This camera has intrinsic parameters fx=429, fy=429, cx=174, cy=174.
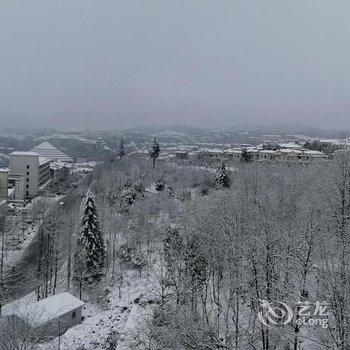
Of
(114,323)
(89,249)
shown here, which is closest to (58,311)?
(114,323)

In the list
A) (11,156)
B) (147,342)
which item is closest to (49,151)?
(11,156)

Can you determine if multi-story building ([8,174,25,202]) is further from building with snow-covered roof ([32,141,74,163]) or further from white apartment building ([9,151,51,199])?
building with snow-covered roof ([32,141,74,163])

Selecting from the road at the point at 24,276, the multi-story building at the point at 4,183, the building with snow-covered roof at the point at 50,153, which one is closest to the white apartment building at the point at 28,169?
the multi-story building at the point at 4,183

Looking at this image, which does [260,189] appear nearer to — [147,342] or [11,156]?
[147,342]

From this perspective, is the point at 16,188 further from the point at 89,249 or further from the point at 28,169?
the point at 89,249

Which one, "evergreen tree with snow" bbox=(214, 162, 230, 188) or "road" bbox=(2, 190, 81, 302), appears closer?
"road" bbox=(2, 190, 81, 302)

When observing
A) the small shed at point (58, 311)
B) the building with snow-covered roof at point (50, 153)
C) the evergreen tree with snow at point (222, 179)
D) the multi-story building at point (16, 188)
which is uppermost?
the evergreen tree with snow at point (222, 179)

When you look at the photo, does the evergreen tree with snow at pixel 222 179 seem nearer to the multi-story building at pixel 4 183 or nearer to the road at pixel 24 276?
the road at pixel 24 276

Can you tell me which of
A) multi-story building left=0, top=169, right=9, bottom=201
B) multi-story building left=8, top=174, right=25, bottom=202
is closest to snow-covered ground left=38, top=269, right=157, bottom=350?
multi-story building left=0, top=169, right=9, bottom=201
